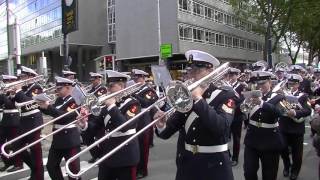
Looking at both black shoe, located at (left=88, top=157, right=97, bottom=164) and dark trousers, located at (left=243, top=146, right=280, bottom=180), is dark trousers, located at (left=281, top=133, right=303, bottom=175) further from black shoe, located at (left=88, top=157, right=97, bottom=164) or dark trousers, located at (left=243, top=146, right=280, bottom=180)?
black shoe, located at (left=88, top=157, right=97, bottom=164)

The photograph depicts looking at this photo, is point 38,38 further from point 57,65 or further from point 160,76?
point 160,76

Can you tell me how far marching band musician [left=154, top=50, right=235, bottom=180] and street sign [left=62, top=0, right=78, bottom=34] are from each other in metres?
10.3

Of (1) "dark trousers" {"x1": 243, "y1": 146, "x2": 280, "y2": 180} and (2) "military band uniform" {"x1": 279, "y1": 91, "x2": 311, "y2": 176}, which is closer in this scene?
(1) "dark trousers" {"x1": 243, "y1": 146, "x2": 280, "y2": 180}

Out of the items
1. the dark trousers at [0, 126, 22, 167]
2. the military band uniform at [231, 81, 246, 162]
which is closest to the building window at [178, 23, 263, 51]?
the military band uniform at [231, 81, 246, 162]

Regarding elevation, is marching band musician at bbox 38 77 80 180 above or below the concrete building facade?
below

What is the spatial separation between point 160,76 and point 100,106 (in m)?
7.74

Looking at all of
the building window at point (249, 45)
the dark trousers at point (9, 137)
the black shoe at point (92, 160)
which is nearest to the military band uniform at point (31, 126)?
the dark trousers at point (9, 137)

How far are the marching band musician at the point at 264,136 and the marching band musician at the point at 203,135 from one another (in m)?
2.06

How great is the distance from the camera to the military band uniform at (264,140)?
664 cm

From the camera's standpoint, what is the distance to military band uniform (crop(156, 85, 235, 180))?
4.47m

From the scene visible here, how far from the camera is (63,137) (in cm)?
721

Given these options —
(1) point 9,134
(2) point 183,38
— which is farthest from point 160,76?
(2) point 183,38

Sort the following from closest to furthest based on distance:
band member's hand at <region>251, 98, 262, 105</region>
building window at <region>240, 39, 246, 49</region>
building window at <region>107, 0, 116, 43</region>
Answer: band member's hand at <region>251, 98, 262, 105</region> < building window at <region>107, 0, 116, 43</region> < building window at <region>240, 39, 246, 49</region>

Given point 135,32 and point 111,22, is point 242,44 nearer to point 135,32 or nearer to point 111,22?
point 111,22
